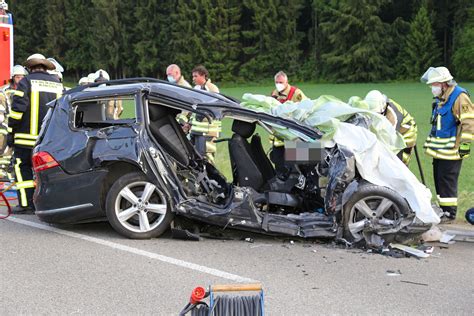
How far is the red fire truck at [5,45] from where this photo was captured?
11742 mm

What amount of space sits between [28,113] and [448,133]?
5240 millimetres

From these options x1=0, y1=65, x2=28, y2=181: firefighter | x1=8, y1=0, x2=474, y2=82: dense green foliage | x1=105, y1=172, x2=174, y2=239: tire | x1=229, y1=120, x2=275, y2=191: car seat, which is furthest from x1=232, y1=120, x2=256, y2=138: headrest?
x1=8, y1=0, x2=474, y2=82: dense green foliage

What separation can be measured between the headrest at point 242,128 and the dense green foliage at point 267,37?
50.9 m

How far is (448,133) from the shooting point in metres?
7.77

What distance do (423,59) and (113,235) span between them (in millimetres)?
52916

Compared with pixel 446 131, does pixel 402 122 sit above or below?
above

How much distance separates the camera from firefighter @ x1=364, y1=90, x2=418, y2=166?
770 centimetres

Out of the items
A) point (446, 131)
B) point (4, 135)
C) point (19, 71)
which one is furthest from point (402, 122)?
point (19, 71)

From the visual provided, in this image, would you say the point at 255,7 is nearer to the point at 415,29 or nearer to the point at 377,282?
the point at 415,29

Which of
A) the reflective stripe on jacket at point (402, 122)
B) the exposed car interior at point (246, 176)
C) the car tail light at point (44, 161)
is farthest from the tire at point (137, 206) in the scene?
the reflective stripe on jacket at point (402, 122)

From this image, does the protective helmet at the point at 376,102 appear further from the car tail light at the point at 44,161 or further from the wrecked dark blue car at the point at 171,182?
the car tail light at the point at 44,161

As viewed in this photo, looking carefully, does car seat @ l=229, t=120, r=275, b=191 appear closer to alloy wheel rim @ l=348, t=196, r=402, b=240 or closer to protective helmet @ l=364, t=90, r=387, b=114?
alloy wheel rim @ l=348, t=196, r=402, b=240

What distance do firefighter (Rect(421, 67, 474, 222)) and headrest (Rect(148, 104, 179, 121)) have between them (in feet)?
10.5

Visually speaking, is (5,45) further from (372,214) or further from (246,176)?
(372,214)
